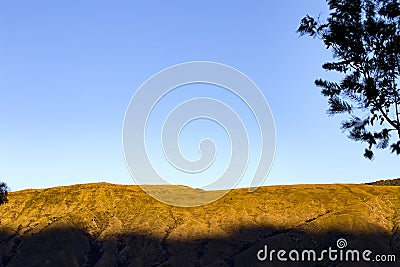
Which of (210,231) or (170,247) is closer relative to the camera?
(170,247)

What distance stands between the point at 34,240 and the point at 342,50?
16619 centimetres

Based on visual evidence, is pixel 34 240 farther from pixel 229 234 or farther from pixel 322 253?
pixel 322 253

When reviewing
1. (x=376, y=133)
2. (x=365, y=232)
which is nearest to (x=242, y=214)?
(x=365, y=232)

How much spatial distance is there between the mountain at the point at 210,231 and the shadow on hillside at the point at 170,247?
0.28 meters

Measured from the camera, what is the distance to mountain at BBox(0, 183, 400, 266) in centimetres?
16338

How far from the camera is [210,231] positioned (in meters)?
179

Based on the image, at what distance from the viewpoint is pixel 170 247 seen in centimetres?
17112

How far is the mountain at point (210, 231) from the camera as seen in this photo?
536ft

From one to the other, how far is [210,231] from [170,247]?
14.3 meters

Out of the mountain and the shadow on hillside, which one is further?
the mountain

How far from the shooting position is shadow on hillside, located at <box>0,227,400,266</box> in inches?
6324

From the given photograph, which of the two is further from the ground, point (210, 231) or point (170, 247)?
point (210, 231)

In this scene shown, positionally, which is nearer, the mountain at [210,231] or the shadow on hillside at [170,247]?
the shadow on hillside at [170,247]

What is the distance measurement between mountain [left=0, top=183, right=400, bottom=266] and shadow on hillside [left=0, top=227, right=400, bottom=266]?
0.91 feet
